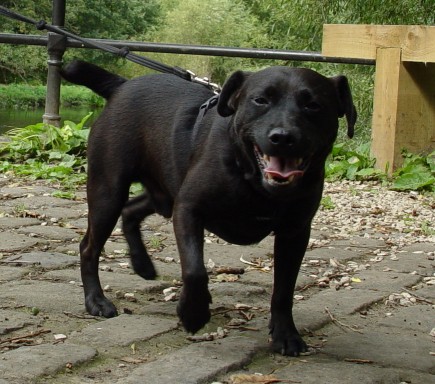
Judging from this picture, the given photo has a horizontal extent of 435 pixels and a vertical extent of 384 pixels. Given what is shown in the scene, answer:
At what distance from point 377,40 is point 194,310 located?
5.20 meters

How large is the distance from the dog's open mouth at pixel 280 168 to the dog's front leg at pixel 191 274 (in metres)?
0.38

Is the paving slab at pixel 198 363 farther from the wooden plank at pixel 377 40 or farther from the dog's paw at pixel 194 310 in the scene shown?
the wooden plank at pixel 377 40

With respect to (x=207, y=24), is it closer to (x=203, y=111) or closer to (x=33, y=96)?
(x=33, y=96)

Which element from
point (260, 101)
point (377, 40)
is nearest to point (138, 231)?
point (260, 101)

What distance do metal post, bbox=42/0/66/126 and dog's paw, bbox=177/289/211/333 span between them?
5.69 metres

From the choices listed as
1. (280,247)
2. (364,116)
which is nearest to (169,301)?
(280,247)

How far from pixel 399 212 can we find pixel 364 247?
1.17 metres

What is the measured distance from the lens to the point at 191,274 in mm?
3447

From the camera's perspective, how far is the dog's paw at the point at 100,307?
3.91 m

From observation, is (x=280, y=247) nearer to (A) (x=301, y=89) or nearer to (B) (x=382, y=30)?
(A) (x=301, y=89)

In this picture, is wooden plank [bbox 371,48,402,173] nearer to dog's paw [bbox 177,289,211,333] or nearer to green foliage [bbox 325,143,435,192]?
green foliage [bbox 325,143,435,192]

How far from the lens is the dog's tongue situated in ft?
10.8

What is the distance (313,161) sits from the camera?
341 cm

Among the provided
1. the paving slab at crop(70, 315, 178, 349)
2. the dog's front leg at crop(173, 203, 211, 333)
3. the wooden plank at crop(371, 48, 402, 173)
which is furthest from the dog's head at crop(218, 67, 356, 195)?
the wooden plank at crop(371, 48, 402, 173)
